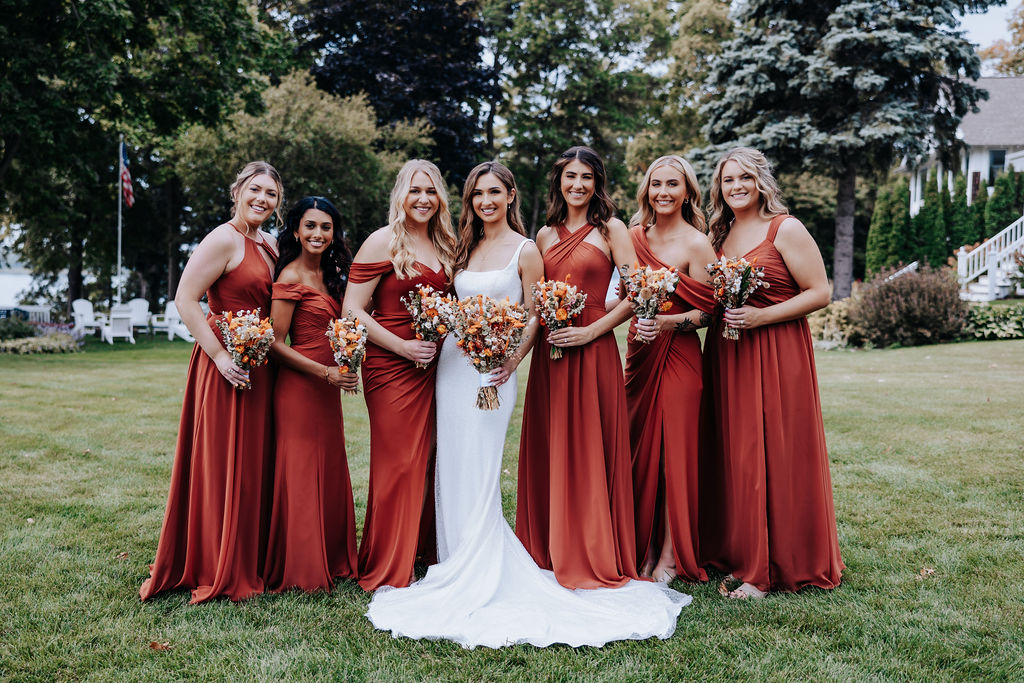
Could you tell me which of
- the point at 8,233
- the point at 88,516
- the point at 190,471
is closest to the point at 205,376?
the point at 190,471

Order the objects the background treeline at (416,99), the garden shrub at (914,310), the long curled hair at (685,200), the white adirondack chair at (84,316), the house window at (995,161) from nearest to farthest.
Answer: the long curled hair at (685,200), the garden shrub at (914,310), the background treeline at (416,99), the white adirondack chair at (84,316), the house window at (995,161)

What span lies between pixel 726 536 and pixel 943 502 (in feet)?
8.96

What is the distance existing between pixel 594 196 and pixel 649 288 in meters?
0.80

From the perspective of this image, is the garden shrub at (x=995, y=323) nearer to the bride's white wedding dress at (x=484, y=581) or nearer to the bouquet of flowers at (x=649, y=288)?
the bouquet of flowers at (x=649, y=288)

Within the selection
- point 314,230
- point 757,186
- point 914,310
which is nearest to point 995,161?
point 914,310

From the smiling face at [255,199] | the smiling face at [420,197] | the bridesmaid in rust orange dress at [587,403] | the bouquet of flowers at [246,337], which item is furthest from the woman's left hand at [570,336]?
the smiling face at [255,199]

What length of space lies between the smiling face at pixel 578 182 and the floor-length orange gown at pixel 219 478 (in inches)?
81.4

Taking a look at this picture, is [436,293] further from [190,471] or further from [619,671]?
[619,671]

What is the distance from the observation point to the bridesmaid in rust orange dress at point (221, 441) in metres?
4.61

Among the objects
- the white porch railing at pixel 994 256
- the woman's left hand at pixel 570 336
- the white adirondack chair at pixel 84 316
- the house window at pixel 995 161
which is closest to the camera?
the woman's left hand at pixel 570 336

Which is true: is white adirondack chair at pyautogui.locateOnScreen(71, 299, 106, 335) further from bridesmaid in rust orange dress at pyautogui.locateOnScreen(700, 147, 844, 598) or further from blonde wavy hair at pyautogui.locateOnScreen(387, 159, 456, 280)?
bridesmaid in rust orange dress at pyautogui.locateOnScreen(700, 147, 844, 598)

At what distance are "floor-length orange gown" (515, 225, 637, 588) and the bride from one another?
0.17m

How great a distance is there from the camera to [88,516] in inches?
245

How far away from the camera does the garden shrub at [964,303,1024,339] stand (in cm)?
1850
